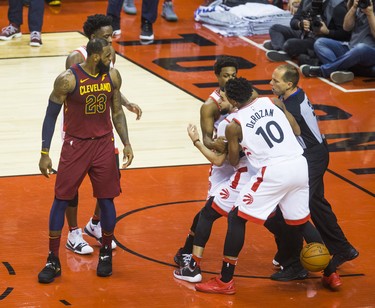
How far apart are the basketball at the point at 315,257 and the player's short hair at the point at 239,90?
1074mm

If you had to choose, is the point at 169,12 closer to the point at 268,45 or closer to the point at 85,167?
the point at 268,45

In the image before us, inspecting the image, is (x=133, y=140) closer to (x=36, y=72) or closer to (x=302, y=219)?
(x=36, y=72)

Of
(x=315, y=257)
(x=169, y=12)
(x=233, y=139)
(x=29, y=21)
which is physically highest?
(x=233, y=139)

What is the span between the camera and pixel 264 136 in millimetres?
6570

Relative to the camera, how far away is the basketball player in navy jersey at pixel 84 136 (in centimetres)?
682

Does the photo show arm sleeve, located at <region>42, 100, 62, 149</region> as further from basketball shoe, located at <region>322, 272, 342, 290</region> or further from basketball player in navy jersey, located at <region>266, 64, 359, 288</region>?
basketball shoe, located at <region>322, 272, 342, 290</region>

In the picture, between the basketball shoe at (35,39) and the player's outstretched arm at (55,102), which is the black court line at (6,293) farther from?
the basketball shoe at (35,39)

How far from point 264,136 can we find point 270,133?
46 mm

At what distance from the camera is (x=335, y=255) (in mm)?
7254

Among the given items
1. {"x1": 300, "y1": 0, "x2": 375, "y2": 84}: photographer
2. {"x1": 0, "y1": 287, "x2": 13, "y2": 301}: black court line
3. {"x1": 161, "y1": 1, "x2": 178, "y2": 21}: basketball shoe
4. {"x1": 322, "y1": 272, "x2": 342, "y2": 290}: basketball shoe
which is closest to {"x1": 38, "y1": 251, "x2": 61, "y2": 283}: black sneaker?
{"x1": 0, "y1": 287, "x2": 13, "y2": 301}: black court line

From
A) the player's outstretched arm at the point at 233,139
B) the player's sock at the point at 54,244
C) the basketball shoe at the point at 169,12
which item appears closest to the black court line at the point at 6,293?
the player's sock at the point at 54,244

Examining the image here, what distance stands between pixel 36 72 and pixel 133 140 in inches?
119

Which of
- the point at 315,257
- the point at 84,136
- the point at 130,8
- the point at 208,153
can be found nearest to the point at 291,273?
the point at 315,257

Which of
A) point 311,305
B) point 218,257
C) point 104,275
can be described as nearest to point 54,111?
point 104,275
